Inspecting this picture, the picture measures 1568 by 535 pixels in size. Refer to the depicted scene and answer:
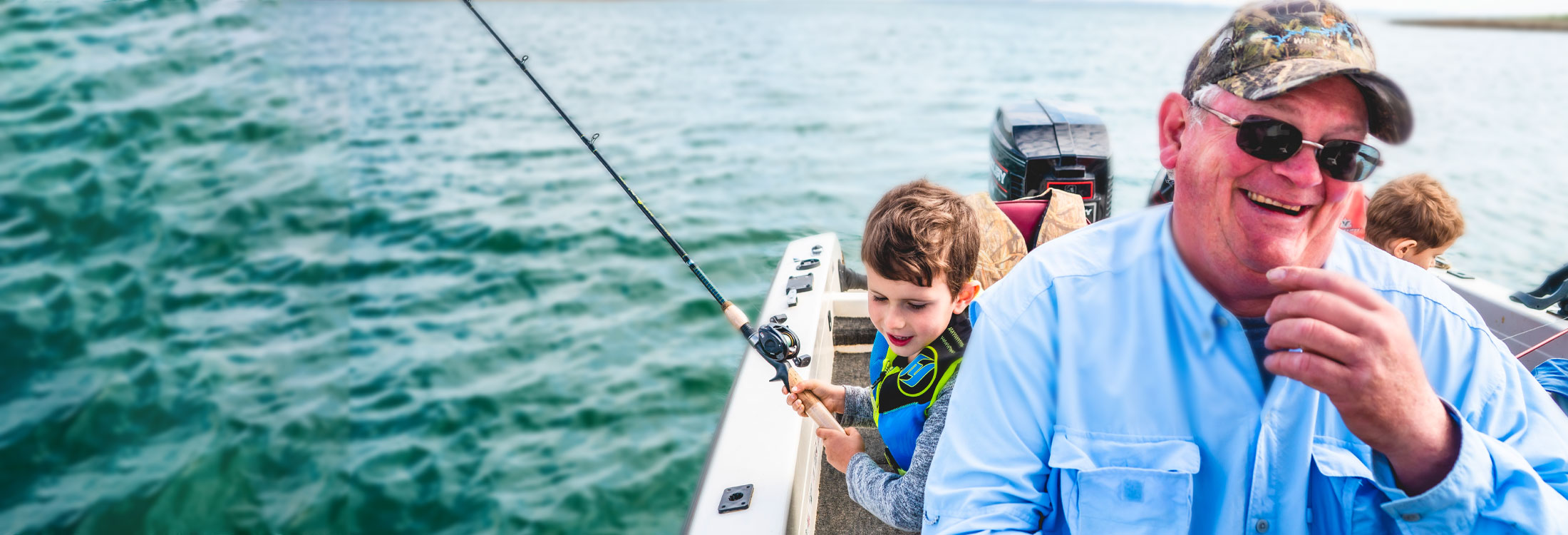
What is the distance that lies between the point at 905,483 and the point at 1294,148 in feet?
3.14

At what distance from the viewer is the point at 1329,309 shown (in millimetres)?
729

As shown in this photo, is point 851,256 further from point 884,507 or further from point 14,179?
point 14,179

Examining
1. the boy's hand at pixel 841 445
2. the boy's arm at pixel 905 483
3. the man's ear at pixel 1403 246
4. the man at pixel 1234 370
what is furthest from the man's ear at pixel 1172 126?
the man's ear at pixel 1403 246

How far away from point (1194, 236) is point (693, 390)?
4239 mm

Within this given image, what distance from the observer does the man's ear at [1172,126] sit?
3.13 ft

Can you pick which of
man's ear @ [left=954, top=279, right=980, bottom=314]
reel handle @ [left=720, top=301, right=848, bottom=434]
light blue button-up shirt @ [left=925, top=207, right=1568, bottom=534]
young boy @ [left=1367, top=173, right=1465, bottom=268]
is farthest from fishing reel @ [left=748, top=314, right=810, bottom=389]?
young boy @ [left=1367, top=173, right=1465, bottom=268]

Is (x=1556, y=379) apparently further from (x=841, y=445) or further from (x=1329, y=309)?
Result: (x=841, y=445)

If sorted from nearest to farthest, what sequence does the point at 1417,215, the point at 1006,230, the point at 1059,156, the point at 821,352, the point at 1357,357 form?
the point at 1357,357 → the point at 1006,230 → the point at 1417,215 → the point at 821,352 → the point at 1059,156

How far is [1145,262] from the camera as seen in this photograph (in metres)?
1.00

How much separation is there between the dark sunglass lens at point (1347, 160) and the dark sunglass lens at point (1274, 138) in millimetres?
38

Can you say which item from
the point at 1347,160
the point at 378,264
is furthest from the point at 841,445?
the point at 378,264

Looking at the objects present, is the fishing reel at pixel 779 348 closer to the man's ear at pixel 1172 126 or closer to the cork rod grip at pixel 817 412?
the cork rod grip at pixel 817 412

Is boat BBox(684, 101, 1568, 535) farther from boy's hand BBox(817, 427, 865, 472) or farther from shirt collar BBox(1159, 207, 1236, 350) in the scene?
shirt collar BBox(1159, 207, 1236, 350)

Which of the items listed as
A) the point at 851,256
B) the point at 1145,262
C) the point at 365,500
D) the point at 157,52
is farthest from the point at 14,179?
the point at 1145,262
